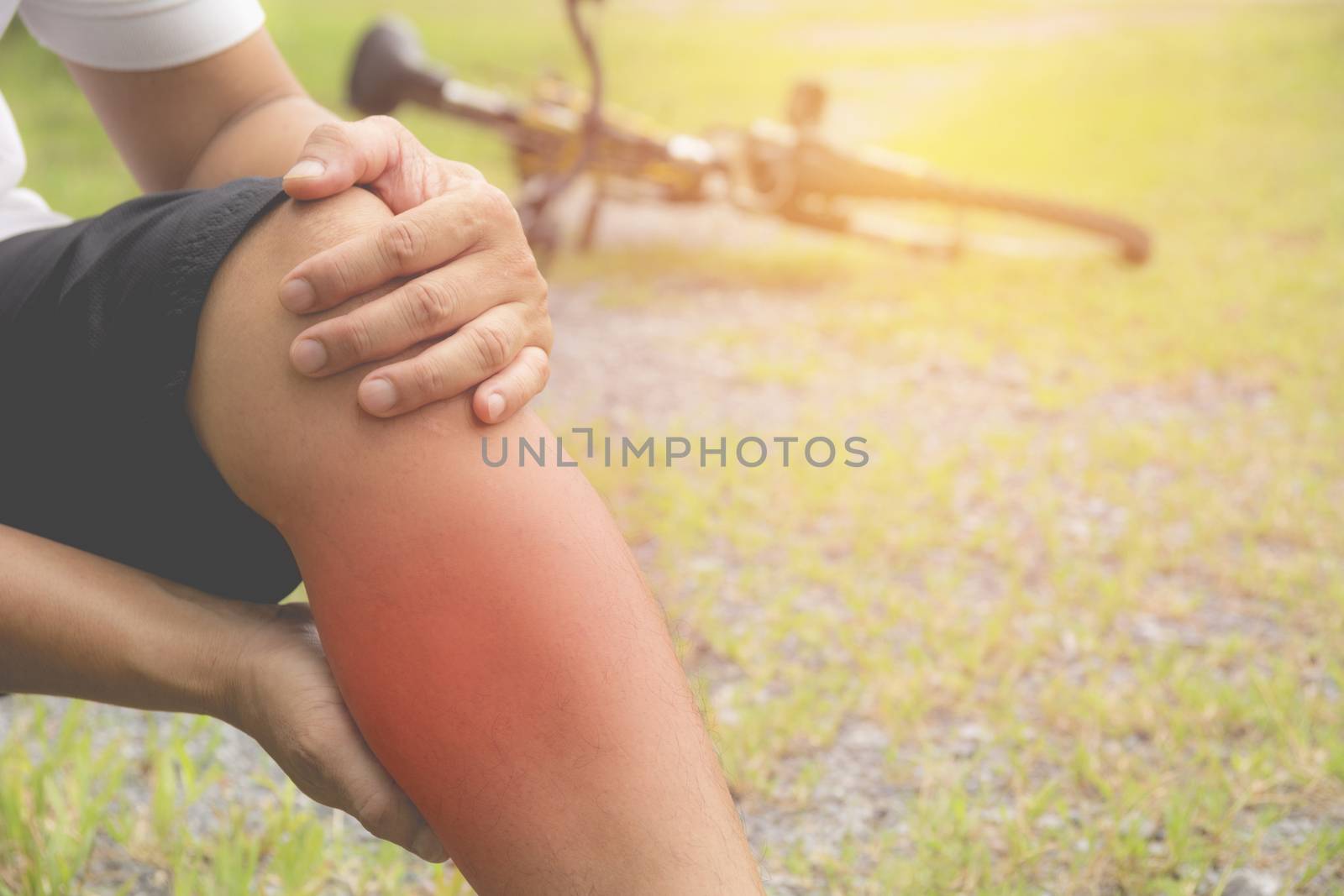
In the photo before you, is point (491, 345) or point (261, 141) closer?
point (491, 345)

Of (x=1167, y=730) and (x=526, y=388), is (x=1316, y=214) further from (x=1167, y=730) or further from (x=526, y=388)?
(x=526, y=388)

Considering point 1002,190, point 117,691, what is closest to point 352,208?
point 117,691

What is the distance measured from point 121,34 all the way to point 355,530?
2.34 ft

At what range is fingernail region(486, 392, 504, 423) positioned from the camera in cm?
72

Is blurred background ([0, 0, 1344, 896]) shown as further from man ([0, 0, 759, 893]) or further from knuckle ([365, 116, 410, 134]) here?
knuckle ([365, 116, 410, 134])

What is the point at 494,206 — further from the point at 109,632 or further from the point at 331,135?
the point at 109,632

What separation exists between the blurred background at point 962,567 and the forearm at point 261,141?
698 millimetres

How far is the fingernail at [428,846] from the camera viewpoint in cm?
75

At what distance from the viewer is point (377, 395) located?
687 millimetres

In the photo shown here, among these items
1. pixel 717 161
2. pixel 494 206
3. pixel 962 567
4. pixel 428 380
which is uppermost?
pixel 717 161

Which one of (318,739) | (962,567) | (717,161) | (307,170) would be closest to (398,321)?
(307,170)

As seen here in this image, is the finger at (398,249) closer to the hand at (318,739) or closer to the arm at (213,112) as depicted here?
the hand at (318,739)

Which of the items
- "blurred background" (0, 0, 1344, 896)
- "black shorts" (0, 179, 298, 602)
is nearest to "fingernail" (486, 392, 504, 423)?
"black shorts" (0, 179, 298, 602)

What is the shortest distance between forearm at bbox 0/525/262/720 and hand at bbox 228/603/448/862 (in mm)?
37
